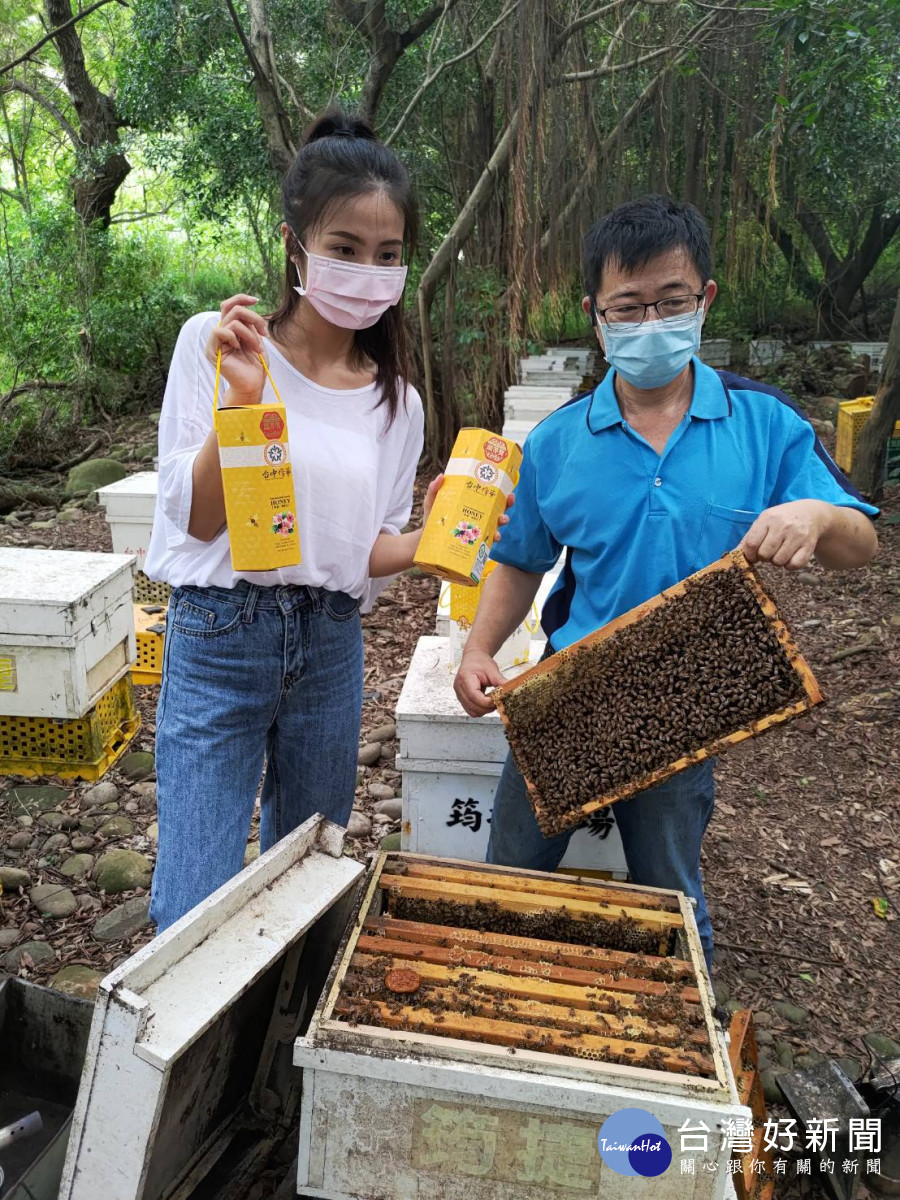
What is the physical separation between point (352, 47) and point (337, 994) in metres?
9.12

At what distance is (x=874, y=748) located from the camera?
4824 mm

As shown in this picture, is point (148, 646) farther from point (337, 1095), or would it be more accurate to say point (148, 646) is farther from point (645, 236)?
point (337, 1095)

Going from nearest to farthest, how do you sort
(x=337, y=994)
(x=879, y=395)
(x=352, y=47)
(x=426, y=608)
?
(x=337, y=994)
(x=426, y=608)
(x=879, y=395)
(x=352, y=47)

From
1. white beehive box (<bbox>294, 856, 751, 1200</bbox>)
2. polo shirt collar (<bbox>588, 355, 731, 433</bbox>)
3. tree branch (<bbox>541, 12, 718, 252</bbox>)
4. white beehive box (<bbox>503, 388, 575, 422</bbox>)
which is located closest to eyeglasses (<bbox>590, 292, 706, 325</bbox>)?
polo shirt collar (<bbox>588, 355, 731, 433</bbox>)

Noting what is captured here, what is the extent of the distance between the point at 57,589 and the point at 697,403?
9.63 ft

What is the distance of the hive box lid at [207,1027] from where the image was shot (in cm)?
139

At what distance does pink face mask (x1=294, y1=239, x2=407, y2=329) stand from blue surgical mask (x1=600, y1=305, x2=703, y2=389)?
52 centimetres

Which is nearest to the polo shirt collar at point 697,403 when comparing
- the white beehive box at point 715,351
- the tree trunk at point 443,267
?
the tree trunk at point 443,267

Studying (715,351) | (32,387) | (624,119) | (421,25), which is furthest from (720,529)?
(715,351)

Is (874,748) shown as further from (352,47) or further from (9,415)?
(9,415)

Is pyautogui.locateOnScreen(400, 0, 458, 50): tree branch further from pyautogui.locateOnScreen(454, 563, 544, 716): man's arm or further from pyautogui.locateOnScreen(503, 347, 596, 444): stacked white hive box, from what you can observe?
pyautogui.locateOnScreen(454, 563, 544, 716): man's arm

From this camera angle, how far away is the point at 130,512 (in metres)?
5.75

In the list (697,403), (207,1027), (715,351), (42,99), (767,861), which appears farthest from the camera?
(42,99)

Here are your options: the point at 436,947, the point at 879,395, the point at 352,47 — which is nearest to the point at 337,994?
the point at 436,947
